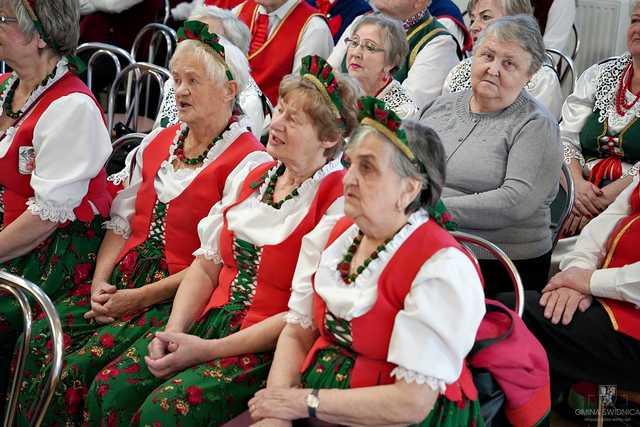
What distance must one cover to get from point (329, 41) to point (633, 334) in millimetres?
2189

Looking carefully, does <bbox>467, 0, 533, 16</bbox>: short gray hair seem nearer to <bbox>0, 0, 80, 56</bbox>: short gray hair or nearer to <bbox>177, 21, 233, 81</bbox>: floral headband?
<bbox>177, 21, 233, 81</bbox>: floral headband

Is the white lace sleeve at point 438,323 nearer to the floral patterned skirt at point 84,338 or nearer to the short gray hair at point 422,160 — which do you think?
the short gray hair at point 422,160

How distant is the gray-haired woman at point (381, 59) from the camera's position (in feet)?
11.0

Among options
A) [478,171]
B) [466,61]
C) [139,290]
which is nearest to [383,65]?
[466,61]

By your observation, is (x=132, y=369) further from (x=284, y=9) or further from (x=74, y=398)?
(x=284, y=9)

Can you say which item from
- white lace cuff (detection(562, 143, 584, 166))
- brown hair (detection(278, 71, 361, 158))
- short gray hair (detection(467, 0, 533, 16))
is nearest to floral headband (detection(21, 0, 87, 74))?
brown hair (detection(278, 71, 361, 158))

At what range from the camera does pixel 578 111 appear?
363 centimetres

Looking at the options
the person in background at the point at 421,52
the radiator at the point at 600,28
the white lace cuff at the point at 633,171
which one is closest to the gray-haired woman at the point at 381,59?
the person in background at the point at 421,52

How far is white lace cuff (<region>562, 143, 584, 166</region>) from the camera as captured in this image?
140 inches

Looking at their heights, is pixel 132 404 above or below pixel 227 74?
below

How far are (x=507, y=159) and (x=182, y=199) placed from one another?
37.2 inches

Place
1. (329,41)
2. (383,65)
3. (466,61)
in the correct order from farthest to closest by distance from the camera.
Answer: (329,41) → (466,61) → (383,65)

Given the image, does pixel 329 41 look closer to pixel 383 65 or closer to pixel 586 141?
pixel 383 65

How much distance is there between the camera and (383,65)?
3.35 metres
